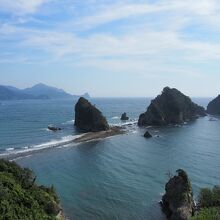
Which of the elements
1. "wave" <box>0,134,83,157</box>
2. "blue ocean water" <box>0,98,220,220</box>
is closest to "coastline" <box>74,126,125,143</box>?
"wave" <box>0,134,83,157</box>

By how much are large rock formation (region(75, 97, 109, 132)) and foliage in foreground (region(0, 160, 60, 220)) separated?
89860 millimetres

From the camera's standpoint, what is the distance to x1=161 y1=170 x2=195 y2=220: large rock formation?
5970 centimetres

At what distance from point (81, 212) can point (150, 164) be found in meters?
35.1

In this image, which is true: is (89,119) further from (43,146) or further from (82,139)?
(43,146)

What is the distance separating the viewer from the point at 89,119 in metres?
158

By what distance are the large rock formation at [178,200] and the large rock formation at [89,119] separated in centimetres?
8835

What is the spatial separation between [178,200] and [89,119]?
3845 inches

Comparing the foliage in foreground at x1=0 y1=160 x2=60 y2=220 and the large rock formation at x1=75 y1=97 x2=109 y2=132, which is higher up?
the large rock formation at x1=75 y1=97 x2=109 y2=132

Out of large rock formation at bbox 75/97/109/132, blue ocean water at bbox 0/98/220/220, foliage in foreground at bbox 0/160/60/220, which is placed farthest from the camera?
large rock formation at bbox 75/97/109/132

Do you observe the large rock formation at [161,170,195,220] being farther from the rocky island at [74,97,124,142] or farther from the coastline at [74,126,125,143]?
the rocky island at [74,97,124,142]

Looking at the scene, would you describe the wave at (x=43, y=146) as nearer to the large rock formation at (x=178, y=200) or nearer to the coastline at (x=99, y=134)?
the coastline at (x=99, y=134)

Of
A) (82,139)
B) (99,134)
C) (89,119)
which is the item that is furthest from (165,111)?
(82,139)

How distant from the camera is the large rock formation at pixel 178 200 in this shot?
5970cm

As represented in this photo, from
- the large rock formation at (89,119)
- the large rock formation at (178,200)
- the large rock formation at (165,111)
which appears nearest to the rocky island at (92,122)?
the large rock formation at (89,119)
